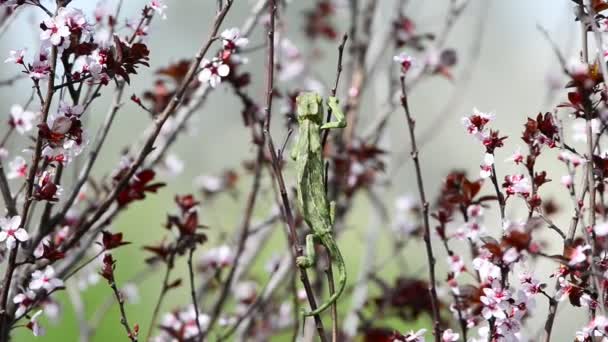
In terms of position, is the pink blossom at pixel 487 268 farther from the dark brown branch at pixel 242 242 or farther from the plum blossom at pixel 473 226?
the dark brown branch at pixel 242 242

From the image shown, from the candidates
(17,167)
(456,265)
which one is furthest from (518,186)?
(17,167)

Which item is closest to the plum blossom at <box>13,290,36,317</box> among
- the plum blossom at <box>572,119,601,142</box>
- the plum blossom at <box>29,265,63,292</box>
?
the plum blossom at <box>29,265,63,292</box>

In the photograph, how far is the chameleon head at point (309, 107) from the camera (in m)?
1.74

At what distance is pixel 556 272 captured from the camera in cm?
176

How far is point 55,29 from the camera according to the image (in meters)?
1.68

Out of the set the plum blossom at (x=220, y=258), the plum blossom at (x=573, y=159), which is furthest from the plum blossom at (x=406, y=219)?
the plum blossom at (x=573, y=159)

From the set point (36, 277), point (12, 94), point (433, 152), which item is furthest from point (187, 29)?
point (36, 277)

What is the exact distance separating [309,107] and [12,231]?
724 millimetres

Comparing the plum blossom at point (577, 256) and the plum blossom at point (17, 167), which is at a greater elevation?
the plum blossom at point (17, 167)

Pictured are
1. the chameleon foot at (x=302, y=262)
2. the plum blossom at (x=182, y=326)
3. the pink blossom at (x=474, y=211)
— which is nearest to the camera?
the chameleon foot at (x=302, y=262)

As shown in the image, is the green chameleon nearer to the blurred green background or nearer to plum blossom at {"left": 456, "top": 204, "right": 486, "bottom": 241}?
plum blossom at {"left": 456, "top": 204, "right": 486, "bottom": 241}

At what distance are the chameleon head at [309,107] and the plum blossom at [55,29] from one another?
537 millimetres

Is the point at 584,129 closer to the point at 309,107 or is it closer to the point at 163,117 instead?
the point at 309,107

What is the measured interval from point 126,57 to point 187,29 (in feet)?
27.4
